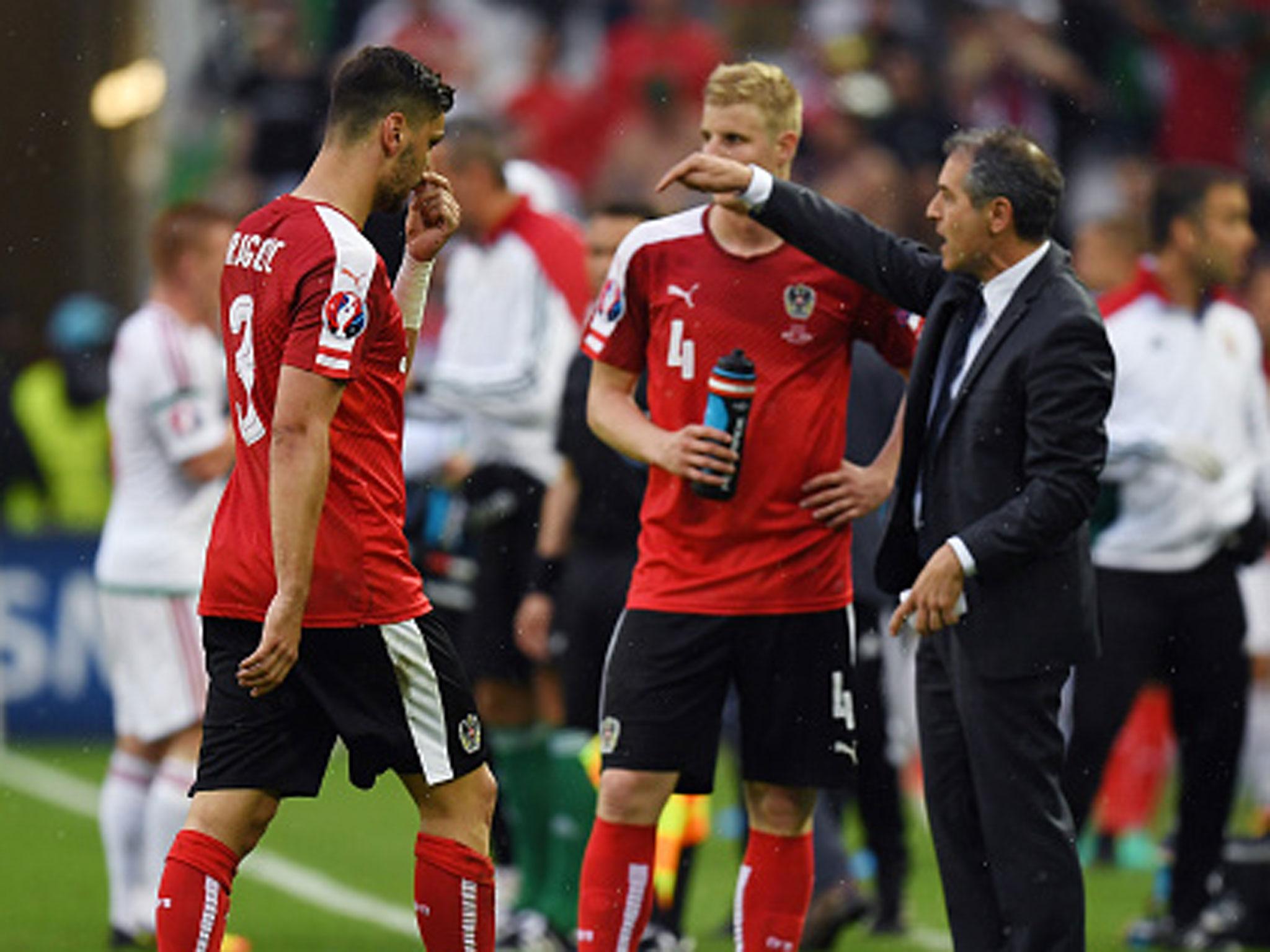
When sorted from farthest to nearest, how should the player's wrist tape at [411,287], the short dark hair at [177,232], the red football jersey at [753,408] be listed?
the short dark hair at [177,232]
the red football jersey at [753,408]
the player's wrist tape at [411,287]

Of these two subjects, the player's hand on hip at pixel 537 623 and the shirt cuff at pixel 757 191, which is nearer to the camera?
the shirt cuff at pixel 757 191

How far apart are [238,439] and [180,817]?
324 centimetres

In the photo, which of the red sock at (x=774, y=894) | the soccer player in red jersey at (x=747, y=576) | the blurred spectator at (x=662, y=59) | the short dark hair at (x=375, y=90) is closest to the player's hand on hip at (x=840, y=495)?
the soccer player in red jersey at (x=747, y=576)

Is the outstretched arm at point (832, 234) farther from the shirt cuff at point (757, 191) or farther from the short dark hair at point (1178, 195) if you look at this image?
the short dark hair at point (1178, 195)

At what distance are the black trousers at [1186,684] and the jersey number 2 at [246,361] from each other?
3.87 m

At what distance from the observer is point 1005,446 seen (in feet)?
22.4

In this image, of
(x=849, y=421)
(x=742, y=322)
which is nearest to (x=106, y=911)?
(x=849, y=421)

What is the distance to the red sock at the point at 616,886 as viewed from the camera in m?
7.16

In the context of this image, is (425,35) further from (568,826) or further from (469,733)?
(469,733)

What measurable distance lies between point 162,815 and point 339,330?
366cm

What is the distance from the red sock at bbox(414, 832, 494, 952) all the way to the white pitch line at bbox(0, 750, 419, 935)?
3.29m

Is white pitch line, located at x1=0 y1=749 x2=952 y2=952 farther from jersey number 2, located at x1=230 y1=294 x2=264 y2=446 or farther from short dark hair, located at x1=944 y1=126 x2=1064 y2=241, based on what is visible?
jersey number 2, located at x1=230 y1=294 x2=264 y2=446

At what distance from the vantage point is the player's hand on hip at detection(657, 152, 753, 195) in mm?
6977

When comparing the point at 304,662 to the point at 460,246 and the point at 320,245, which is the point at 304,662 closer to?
the point at 320,245
